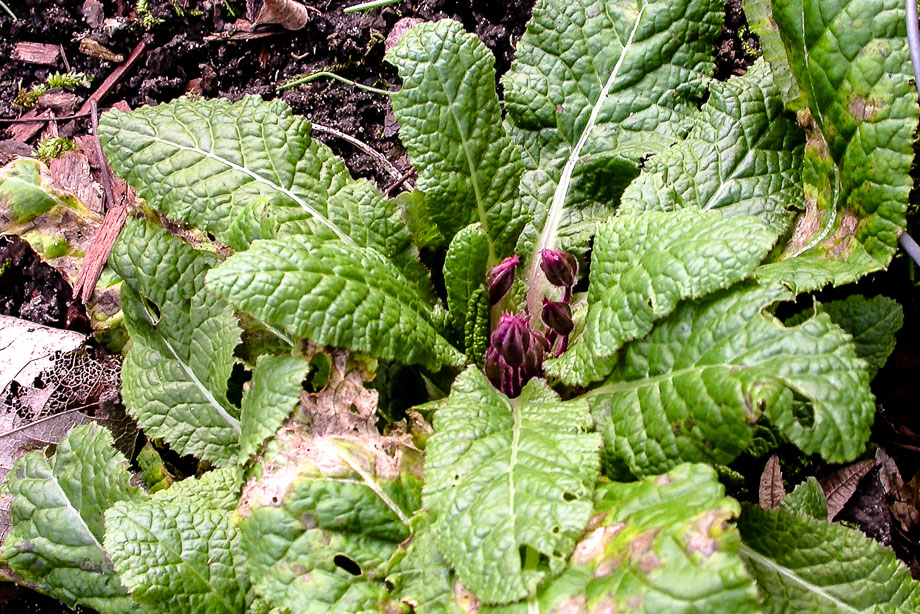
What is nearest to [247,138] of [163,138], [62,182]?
[163,138]

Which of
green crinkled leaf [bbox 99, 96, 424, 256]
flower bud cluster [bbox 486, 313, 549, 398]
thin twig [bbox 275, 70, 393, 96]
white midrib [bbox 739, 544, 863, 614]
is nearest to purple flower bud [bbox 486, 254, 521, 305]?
flower bud cluster [bbox 486, 313, 549, 398]

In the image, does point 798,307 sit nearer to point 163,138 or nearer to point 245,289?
point 245,289

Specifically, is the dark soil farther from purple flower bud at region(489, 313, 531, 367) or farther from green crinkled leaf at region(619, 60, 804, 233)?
green crinkled leaf at region(619, 60, 804, 233)

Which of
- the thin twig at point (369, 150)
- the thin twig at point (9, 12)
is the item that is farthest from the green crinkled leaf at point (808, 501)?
the thin twig at point (9, 12)

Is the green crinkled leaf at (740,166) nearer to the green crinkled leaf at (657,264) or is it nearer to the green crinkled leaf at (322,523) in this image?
the green crinkled leaf at (657,264)

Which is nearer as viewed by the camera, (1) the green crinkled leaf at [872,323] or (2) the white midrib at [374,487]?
(2) the white midrib at [374,487]

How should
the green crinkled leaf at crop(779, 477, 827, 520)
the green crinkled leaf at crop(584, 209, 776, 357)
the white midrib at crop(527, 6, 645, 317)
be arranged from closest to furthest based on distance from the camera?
the green crinkled leaf at crop(584, 209, 776, 357)
the green crinkled leaf at crop(779, 477, 827, 520)
the white midrib at crop(527, 6, 645, 317)
